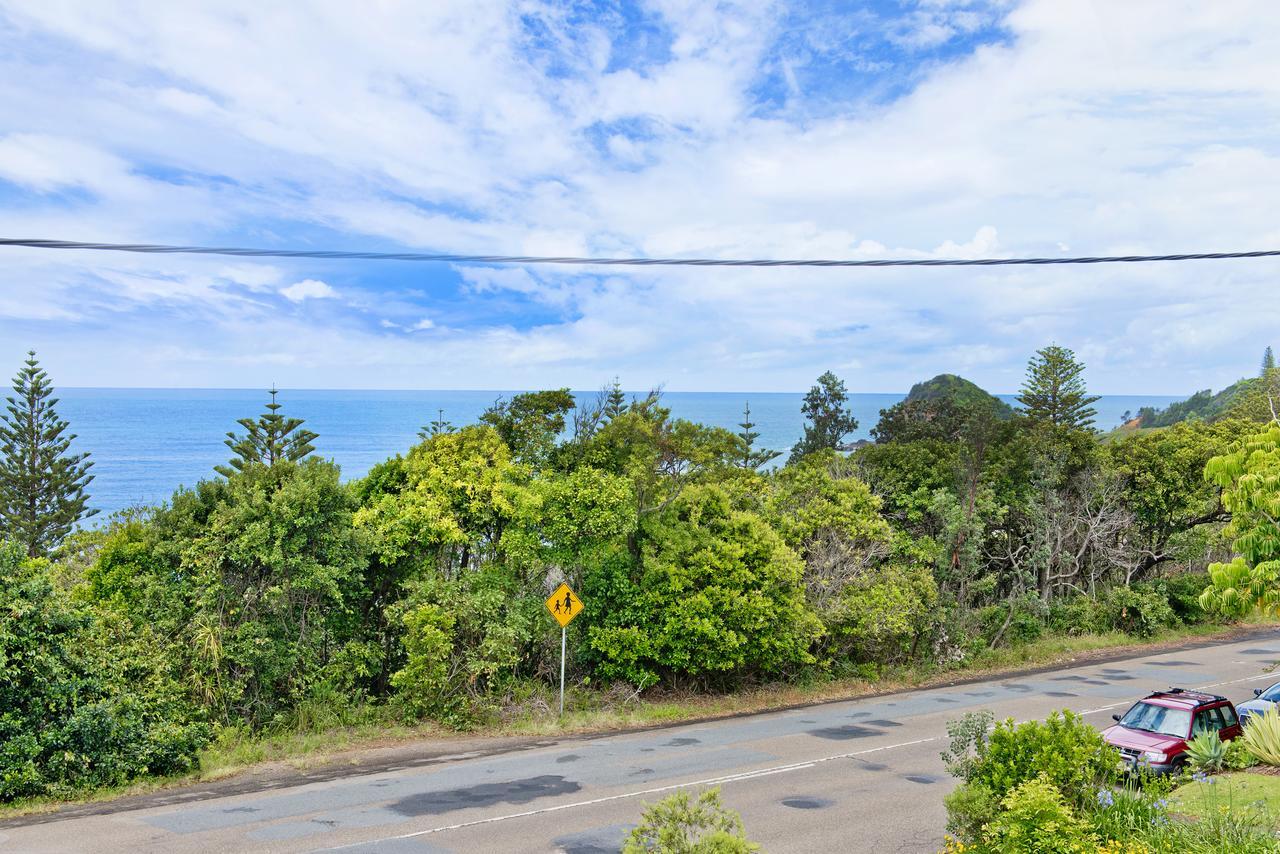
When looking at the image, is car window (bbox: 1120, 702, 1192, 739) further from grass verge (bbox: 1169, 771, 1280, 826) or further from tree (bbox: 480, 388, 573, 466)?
tree (bbox: 480, 388, 573, 466)

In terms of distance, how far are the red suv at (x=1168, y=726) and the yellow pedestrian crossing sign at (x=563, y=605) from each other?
31.9 ft

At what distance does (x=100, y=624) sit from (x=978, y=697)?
1857 centimetres

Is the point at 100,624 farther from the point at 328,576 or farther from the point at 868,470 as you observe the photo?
the point at 868,470

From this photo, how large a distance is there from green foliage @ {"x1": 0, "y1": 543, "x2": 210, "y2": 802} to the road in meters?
1.30

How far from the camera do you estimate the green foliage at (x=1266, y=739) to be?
12.1m

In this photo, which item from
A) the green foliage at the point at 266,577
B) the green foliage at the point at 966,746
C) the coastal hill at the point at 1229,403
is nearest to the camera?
the green foliage at the point at 966,746

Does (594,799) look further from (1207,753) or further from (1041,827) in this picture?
(1207,753)

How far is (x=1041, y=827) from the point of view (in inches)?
298

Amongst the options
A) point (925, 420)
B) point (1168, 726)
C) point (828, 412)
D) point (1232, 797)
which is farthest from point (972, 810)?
point (828, 412)

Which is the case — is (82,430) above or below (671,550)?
above

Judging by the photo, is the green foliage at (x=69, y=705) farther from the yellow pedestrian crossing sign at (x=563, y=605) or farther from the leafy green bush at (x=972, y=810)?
the leafy green bush at (x=972, y=810)

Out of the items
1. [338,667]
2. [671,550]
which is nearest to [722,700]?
[671,550]

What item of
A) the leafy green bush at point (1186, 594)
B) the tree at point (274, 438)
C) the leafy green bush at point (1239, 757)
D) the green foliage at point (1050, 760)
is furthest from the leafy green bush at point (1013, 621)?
the tree at point (274, 438)

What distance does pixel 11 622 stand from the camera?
13328mm
